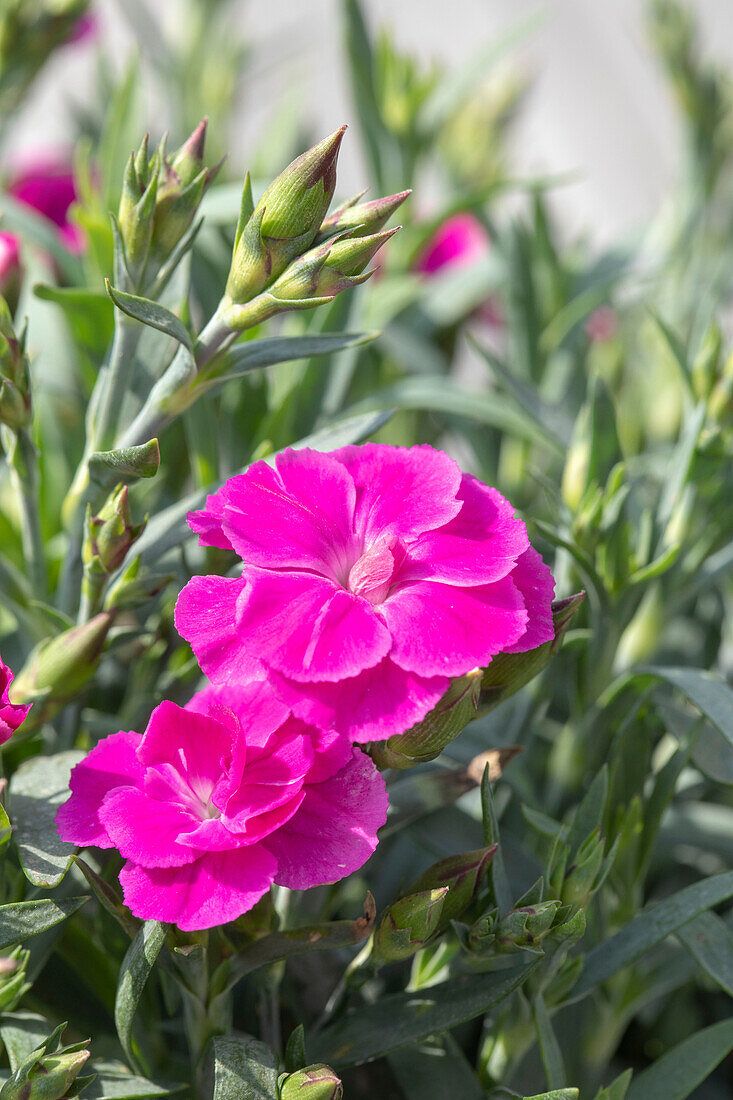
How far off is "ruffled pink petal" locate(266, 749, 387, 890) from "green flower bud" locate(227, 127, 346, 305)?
215 mm

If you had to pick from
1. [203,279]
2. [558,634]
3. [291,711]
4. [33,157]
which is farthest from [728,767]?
[33,157]

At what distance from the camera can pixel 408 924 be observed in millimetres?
438

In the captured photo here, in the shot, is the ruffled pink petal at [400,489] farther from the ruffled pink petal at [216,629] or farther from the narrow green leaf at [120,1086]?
the narrow green leaf at [120,1086]

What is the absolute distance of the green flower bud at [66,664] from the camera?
1.62 feet

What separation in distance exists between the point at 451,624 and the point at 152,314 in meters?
0.20

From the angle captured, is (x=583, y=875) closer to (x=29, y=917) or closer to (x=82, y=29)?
(x=29, y=917)

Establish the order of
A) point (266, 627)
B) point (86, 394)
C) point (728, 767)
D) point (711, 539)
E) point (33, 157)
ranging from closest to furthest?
point (266, 627) < point (728, 767) < point (711, 539) < point (86, 394) < point (33, 157)

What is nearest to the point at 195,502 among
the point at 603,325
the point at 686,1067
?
the point at 686,1067

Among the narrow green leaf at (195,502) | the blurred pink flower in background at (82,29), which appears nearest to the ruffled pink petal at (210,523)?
the narrow green leaf at (195,502)

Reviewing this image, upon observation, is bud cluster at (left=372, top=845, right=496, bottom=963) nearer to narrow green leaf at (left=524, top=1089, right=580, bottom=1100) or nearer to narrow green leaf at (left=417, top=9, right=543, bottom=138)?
narrow green leaf at (left=524, top=1089, right=580, bottom=1100)

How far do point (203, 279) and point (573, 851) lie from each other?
0.58 metres

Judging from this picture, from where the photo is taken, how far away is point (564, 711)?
33.9 inches

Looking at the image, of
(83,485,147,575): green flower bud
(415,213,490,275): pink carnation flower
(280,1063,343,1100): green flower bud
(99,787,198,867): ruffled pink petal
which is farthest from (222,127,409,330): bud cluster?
(415,213,490,275): pink carnation flower

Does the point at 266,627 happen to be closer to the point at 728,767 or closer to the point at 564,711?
the point at 728,767
